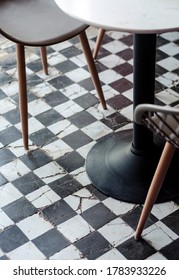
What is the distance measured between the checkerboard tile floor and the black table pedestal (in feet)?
0.16

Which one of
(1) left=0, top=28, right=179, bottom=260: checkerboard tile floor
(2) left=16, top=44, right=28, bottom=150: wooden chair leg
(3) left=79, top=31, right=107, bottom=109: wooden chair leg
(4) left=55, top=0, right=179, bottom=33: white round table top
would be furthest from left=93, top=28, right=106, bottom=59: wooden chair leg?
(4) left=55, top=0, right=179, bottom=33: white round table top

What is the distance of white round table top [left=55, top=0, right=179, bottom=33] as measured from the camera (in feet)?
6.46

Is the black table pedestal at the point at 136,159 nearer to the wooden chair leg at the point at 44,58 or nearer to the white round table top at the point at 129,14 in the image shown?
the white round table top at the point at 129,14

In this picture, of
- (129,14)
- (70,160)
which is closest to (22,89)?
(70,160)

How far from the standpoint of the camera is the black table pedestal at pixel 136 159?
2395mm

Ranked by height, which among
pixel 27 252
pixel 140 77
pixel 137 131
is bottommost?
pixel 27 252

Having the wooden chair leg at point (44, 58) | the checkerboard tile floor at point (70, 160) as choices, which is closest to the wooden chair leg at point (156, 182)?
the checkerboard tile floor at point (70, 160)

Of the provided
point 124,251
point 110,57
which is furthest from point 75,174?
point 110,57

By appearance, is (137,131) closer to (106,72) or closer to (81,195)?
(81,195)

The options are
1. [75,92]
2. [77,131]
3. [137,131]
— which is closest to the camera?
[137,131]

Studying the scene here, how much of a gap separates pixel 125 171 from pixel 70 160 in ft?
0.95

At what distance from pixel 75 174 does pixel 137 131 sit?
342mm

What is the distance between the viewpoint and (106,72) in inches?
130

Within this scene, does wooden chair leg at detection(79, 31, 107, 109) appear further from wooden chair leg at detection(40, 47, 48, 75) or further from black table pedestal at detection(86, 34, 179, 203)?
wooden chair leg at detection(40, 47, 48, 75)
